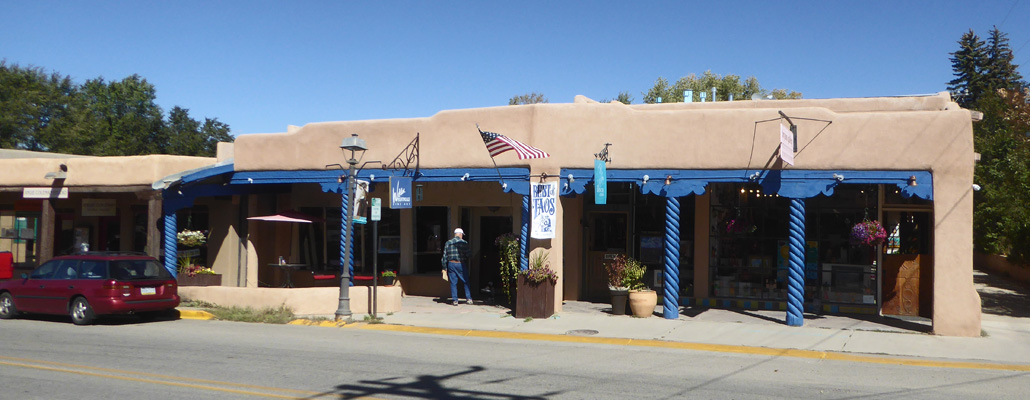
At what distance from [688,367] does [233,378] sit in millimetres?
5875

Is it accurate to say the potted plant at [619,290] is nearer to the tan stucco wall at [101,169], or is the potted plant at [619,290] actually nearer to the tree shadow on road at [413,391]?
the tree shadow on road at [413,391]

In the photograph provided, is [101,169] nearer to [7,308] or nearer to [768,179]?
[7,308]

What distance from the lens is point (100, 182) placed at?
71.2 feet

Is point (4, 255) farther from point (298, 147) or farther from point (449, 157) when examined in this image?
point (449, 157)

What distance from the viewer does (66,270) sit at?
15.4 metres

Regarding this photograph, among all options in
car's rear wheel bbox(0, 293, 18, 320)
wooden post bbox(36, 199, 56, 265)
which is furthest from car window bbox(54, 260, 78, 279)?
wooden post bbox(36, 199, 56, 265)

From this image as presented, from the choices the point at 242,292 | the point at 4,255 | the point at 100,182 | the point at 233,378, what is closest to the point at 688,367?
the point at 233,378

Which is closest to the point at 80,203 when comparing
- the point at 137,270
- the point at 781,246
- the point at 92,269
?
the point at 92,269

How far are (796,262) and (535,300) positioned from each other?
A: 516cm

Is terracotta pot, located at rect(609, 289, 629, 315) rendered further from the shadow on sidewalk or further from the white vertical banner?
the shadow on sidewalk

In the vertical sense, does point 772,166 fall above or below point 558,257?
above

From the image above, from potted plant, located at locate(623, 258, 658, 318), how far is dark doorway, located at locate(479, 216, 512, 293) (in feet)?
15.4

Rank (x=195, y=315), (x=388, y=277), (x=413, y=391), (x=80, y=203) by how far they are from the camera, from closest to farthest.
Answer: (x=413, y=391), (x=195, y=315), (x=388, y=277), (x=80, y=203)

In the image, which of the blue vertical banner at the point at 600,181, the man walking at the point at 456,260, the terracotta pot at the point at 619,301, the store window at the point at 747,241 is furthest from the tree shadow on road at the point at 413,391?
the store window at the point at 747,241
